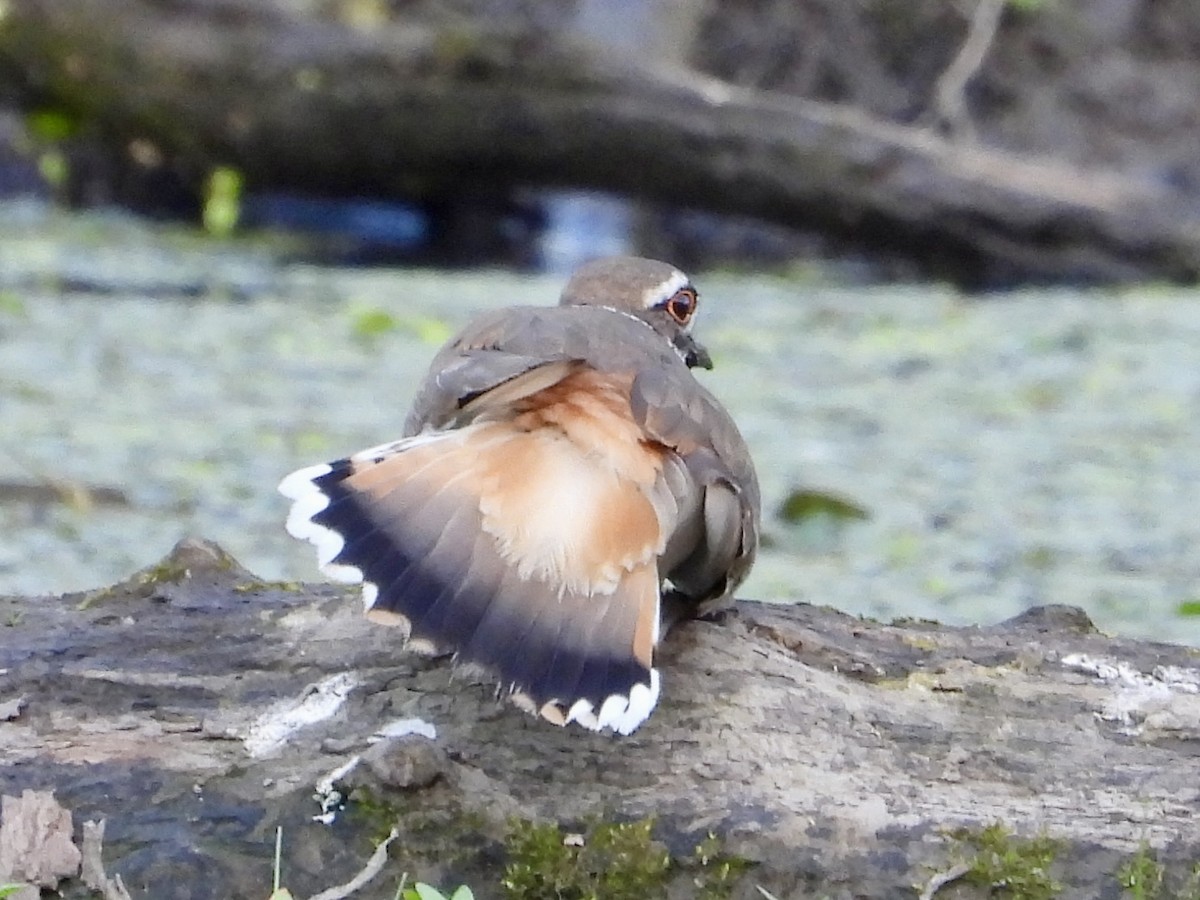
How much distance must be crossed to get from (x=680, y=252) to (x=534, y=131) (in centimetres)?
214

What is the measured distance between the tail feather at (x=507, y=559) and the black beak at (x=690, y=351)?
24.5 inches

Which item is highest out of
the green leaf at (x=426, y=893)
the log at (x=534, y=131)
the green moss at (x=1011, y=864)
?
the log at (x=534, y=131)

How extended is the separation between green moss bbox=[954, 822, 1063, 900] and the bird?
36 centimetres

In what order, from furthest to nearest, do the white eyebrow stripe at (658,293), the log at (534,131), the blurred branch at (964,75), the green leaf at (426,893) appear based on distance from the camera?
the blurred branch at (964,75)
the log at (534,131)
the white eyebrow stripe at (658,293)
the green leaf at (426,893)

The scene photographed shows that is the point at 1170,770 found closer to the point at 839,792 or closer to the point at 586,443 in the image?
the point at 839,792

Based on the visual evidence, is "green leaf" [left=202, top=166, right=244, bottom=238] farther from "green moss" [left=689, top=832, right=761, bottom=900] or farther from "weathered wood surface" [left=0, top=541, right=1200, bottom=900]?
"green moss" [left=689, top=832, right=761, bottom=900]

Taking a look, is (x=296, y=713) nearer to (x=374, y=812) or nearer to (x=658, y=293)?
(x=374, y=812)

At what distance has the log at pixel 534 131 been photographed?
7.35m

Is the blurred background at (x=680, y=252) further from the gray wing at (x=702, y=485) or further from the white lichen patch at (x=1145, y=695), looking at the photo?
the gray wing at (x=702, y=485)

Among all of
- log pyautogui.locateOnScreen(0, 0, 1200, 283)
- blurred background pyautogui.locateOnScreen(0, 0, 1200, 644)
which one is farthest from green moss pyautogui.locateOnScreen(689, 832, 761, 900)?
log pyautogui.locateOnScreen(0, 0, 1200, 283)

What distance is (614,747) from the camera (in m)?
1.87

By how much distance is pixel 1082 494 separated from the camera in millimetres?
4820

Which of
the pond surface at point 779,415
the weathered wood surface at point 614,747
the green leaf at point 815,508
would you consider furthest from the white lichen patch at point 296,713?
the green leaf at point 815,508

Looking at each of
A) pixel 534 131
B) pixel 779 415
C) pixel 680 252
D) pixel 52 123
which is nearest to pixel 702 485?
pixel 779 415
